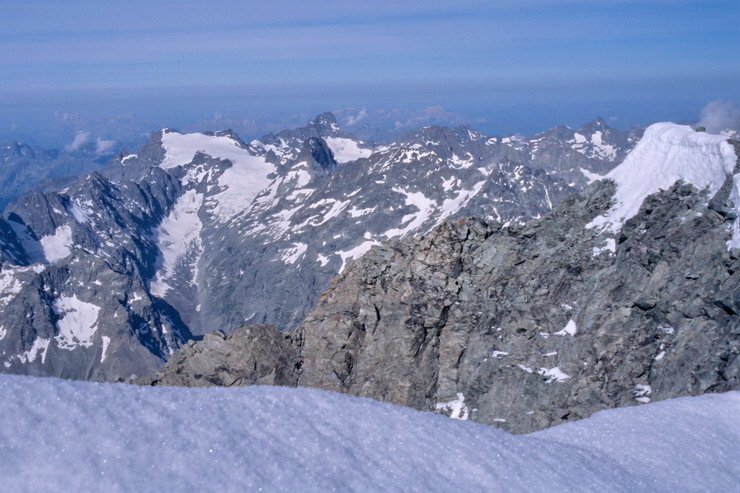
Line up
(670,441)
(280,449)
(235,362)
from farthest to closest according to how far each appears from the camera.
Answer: (235,362), (670,441), (280,449)

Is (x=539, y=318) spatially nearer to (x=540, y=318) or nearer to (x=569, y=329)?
(x=540, y=318)

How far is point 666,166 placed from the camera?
4838 cm

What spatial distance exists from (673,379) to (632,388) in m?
4.77

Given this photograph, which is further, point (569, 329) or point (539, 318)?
point (539, 318)

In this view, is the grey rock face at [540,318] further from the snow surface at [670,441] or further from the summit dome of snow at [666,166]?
the snow surface at [670,441]

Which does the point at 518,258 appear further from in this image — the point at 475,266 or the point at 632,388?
the point at 632,388

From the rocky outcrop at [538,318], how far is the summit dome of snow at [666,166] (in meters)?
1.22

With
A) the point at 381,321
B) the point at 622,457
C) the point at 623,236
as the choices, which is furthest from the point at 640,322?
the point at 622,457

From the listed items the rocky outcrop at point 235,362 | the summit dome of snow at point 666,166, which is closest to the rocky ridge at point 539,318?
the rocky outcrop at point 235,362

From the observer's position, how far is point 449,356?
6456 cm

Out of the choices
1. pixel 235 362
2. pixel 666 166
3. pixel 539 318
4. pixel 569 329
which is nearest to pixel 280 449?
pixel 666 166

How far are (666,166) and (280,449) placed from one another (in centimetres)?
5118

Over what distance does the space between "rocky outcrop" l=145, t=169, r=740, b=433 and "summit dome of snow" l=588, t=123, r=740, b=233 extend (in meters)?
1.22

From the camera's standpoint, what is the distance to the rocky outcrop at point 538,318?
135ft
